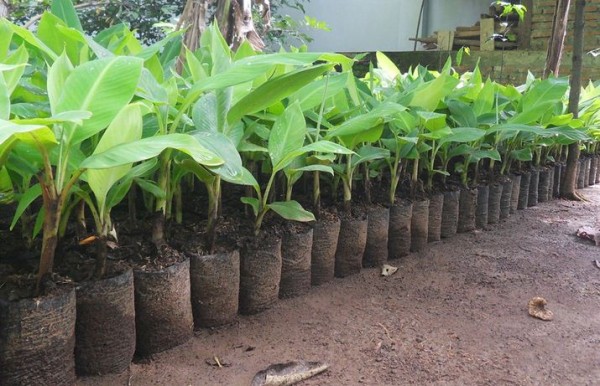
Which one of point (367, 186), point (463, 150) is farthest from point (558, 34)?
point (367, 186)

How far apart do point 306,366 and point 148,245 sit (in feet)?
1.42

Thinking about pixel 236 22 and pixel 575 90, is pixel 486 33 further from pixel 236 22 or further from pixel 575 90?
pixel 236 22

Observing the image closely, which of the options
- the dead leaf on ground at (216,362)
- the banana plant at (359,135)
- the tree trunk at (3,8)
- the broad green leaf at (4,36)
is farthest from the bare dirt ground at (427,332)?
the tree trunk at (3,8)

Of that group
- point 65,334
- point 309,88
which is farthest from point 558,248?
point 65,334

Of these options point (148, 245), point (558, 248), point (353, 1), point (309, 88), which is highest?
point (353, 1)

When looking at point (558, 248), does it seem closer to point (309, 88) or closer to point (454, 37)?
point (309, 88)

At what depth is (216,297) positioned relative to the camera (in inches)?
46.9


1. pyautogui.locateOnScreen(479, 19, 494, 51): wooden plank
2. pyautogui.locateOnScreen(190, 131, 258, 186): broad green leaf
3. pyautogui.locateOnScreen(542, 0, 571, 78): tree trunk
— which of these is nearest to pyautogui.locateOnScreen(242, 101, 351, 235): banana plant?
pyautogui.locateOnScreen(190, 131, 258, 186): broad green leaf

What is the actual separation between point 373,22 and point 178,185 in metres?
6.28

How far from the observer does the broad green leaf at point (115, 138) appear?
88 cm

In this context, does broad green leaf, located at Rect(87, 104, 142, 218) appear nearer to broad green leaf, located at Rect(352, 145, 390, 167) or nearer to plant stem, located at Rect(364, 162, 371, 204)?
broad green leaf, located at Rect(352, 145, 390, 167)

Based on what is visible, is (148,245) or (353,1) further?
(353,1)

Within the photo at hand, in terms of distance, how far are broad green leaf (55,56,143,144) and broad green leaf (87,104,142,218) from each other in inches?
0.7

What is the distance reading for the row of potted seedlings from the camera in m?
0.88
